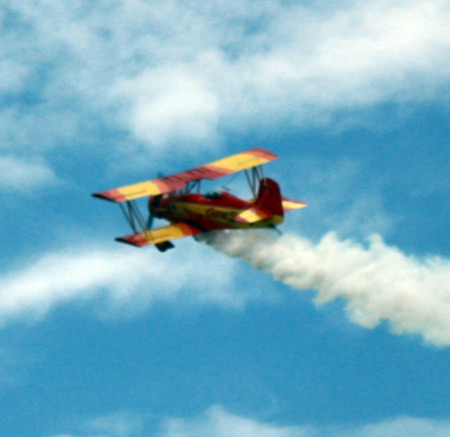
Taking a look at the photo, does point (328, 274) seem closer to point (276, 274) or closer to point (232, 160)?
point (276, 274)

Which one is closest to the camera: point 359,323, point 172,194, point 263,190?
point 359,323

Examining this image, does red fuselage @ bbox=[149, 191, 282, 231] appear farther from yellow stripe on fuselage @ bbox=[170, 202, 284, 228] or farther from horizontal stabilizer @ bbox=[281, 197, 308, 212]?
horizontal stabilizer @ bbox=[281, 197, 308, 212]

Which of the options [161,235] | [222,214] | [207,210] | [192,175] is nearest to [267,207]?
[222,214]

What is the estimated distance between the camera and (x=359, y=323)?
38.7 meters

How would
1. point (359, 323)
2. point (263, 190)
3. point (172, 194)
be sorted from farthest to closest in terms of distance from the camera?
point (172, 194) → point (263, 190) → point (359, 323)

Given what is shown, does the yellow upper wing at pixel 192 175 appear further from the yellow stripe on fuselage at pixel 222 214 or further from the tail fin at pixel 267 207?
the tail fin at pixel 267 207

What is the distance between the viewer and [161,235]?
4219 centimetres

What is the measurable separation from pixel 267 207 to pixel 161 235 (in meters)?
4.54

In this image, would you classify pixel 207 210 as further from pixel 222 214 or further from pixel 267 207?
pixel 267 207

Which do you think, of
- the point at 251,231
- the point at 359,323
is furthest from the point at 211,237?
the point at 359,323

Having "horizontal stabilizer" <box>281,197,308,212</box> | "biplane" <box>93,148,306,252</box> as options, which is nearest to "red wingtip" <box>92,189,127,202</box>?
"biplane" <box>93,148,306,252</box>

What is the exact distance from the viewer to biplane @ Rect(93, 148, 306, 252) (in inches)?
1612

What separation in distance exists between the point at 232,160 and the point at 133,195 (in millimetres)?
5628

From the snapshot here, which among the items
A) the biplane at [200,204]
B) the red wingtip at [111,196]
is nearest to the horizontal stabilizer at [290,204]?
the biplane at [200,204]
